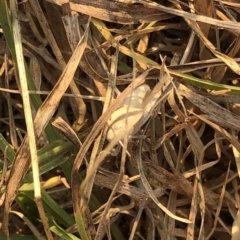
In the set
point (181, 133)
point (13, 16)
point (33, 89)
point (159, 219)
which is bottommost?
point (159, 219)

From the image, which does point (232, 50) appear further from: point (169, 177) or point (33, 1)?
point (33, 1)

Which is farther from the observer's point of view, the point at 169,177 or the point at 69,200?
the point at 69,200

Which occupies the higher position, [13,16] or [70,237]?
[13,16]

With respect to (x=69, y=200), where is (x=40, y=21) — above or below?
above

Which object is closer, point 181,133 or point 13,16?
point 13,16

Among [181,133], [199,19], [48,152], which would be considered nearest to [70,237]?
[48,152]

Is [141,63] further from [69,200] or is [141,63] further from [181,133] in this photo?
[69,200]
